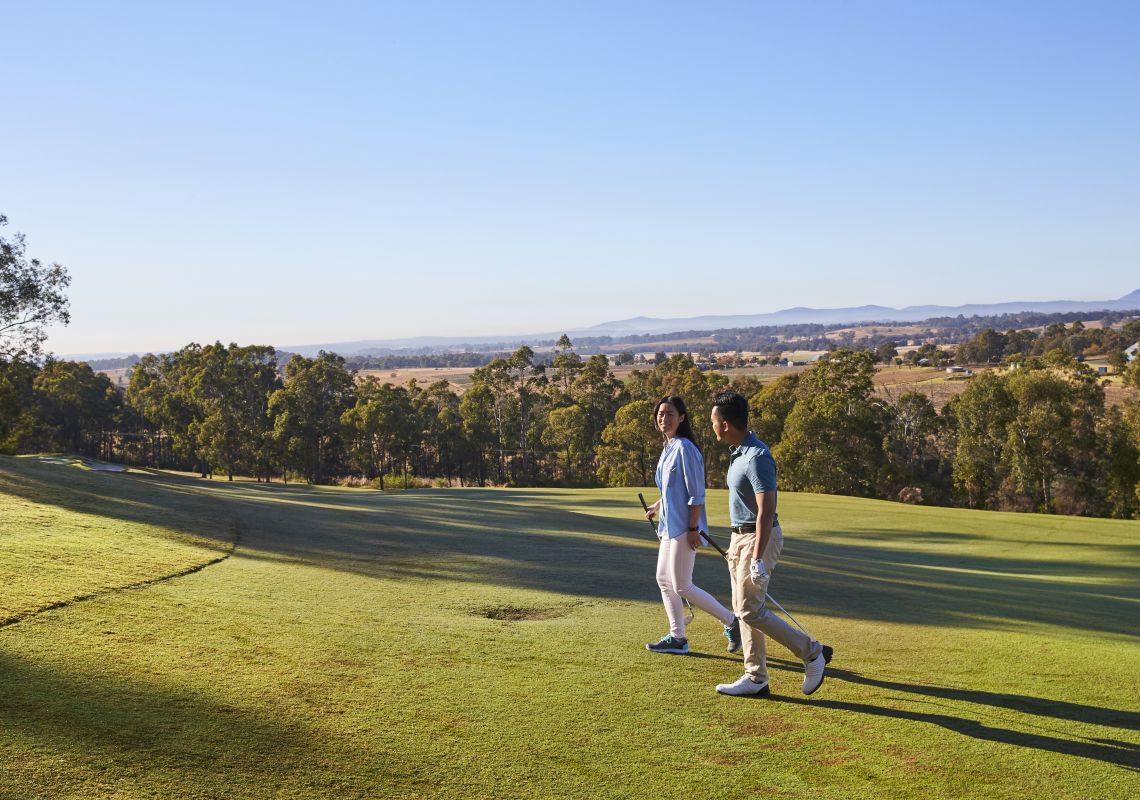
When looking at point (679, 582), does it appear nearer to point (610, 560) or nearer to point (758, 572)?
point (758, 572)

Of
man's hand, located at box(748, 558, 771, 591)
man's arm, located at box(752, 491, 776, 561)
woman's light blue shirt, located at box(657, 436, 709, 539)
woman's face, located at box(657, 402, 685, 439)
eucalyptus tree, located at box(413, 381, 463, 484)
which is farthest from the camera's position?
eucalyptus tree, located at box(413, 381, 463, 484)

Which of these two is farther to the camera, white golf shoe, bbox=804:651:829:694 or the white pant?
the white pant

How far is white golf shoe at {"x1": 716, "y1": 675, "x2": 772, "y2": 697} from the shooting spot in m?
7.33

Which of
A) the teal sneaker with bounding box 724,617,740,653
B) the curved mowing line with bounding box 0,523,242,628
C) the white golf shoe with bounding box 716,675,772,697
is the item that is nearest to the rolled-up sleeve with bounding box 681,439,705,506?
the teal sneaker with bounding box 724,617,740,653

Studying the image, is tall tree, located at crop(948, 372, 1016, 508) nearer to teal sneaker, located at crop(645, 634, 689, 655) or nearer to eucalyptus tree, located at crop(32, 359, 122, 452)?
teal sneaker, located at crop(645, 634, 689, 655)

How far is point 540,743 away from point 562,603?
5.15 meters

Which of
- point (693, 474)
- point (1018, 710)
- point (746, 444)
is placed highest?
point (746, 444)

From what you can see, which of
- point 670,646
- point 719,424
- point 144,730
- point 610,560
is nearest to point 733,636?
point 670,646

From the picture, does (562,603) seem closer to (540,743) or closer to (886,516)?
(540,743)

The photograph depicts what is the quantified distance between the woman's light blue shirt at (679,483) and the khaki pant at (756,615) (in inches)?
28.7

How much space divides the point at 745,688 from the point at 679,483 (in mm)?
1904

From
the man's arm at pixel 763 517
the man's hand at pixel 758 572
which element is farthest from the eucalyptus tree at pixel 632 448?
Result: the man's arm at pixel 763 517

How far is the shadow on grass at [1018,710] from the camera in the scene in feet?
20.4

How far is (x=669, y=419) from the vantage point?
8.32m
